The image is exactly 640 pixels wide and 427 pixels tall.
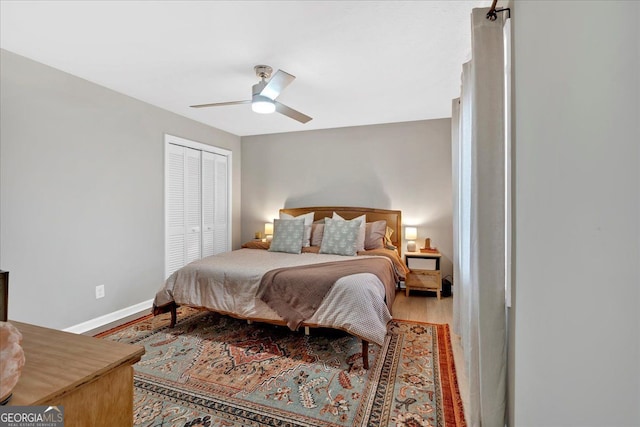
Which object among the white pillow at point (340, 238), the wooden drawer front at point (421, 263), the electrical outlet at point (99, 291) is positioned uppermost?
the white pillow at point (340, 238)

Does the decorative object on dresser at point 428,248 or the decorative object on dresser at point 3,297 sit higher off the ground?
the decorative object on dresser at point 3,297

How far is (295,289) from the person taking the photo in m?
2.52

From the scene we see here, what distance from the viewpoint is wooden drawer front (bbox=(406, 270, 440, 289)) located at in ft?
12.6

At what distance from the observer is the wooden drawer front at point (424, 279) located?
3.83m

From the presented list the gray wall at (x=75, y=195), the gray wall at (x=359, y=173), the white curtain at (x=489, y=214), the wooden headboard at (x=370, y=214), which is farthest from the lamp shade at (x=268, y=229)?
the white curtain at (x=489, y=214)

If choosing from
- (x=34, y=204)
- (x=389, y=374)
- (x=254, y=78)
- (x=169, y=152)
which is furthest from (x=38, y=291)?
(x=389, y=374)

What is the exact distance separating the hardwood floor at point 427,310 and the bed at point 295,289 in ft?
1.38

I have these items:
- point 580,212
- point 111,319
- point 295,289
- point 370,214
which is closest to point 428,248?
point 370,214

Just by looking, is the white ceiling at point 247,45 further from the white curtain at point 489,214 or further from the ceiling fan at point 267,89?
the white curtain at point 489,214

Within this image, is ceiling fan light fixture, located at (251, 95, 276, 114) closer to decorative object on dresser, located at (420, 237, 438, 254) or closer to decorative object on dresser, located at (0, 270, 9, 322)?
decorative object on dresser, located at (0, 270, 9, 322)

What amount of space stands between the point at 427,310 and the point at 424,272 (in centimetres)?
54

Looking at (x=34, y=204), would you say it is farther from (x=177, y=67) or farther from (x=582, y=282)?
(x=582, y=282)

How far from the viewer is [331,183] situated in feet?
15.5

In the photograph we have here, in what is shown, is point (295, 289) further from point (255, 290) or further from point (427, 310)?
point (427, 310)
